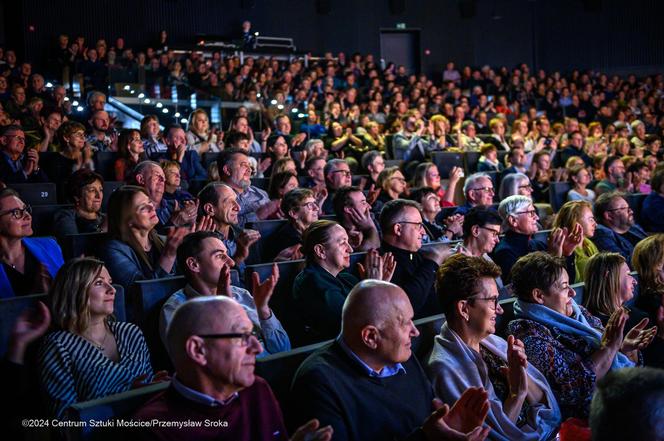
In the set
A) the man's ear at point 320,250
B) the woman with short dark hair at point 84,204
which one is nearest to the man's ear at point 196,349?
the man's ear at point 320,250

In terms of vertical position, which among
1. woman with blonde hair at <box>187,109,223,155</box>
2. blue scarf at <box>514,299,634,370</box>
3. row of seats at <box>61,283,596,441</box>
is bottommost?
blue scarf at <box>514,299,634,370</box>

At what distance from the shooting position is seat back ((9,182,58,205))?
13.5ft

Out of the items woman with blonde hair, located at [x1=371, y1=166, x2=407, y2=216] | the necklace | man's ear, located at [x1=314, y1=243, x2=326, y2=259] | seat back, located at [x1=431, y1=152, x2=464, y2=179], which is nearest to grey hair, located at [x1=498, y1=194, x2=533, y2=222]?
woman with blonde hair, located at [x1=371, y1=166, x2=407, y2=216]

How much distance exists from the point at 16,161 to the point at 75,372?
2.95 meters

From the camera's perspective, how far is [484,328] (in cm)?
220

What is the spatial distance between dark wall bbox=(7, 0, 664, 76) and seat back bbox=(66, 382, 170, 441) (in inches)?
452

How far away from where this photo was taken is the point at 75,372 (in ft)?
6.45

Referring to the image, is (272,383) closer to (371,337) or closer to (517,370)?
(371,337)

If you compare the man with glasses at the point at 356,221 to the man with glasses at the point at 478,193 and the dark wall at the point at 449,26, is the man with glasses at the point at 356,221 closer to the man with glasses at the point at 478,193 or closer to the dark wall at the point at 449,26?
the man with glasses at the point at 478,193

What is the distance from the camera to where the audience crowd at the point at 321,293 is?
1.65m

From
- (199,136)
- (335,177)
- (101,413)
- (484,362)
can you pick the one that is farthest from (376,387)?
(199,136)

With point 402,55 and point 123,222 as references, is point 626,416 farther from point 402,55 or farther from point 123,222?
point 402,55

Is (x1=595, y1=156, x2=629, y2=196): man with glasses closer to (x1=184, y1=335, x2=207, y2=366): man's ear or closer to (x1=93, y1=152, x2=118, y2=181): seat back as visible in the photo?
(x1=93, y1=152, x2=118, y2=181): seat back

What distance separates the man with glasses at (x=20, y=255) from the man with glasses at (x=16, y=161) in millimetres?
1541
